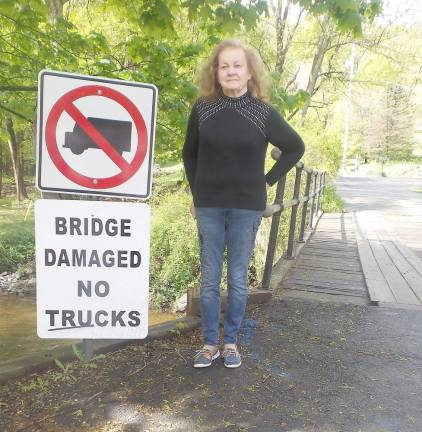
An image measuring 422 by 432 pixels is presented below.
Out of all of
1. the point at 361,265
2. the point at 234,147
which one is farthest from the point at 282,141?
the point at 361,265

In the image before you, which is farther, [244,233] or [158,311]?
[158,311]

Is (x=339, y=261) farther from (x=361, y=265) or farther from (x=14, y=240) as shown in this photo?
(x=14, y=240)

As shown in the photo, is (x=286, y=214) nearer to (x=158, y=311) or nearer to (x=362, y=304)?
(x=362, y=304)

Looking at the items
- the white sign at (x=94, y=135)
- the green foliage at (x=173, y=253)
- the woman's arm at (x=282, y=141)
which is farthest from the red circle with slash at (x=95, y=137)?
the green foliage at (x=173, y=253)

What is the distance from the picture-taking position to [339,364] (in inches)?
113

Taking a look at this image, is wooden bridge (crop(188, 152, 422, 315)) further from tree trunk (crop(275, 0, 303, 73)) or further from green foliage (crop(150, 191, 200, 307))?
tree trunk (crop(275, 0, 303, 73))

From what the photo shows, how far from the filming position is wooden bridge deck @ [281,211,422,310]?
4.60m

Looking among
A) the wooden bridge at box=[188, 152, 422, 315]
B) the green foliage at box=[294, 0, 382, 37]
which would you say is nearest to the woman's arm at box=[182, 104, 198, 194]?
the wooden bridge at box=[188, 152, 422, 315]

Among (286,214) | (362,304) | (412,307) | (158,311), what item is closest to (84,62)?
(286,214)

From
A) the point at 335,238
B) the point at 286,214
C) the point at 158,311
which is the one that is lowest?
the point at 158,311

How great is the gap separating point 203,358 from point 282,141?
1381 mm

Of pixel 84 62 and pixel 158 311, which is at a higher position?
pixel 84 62

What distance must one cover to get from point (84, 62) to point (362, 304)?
163 inches

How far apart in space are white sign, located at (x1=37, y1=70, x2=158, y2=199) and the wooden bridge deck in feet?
8.73
